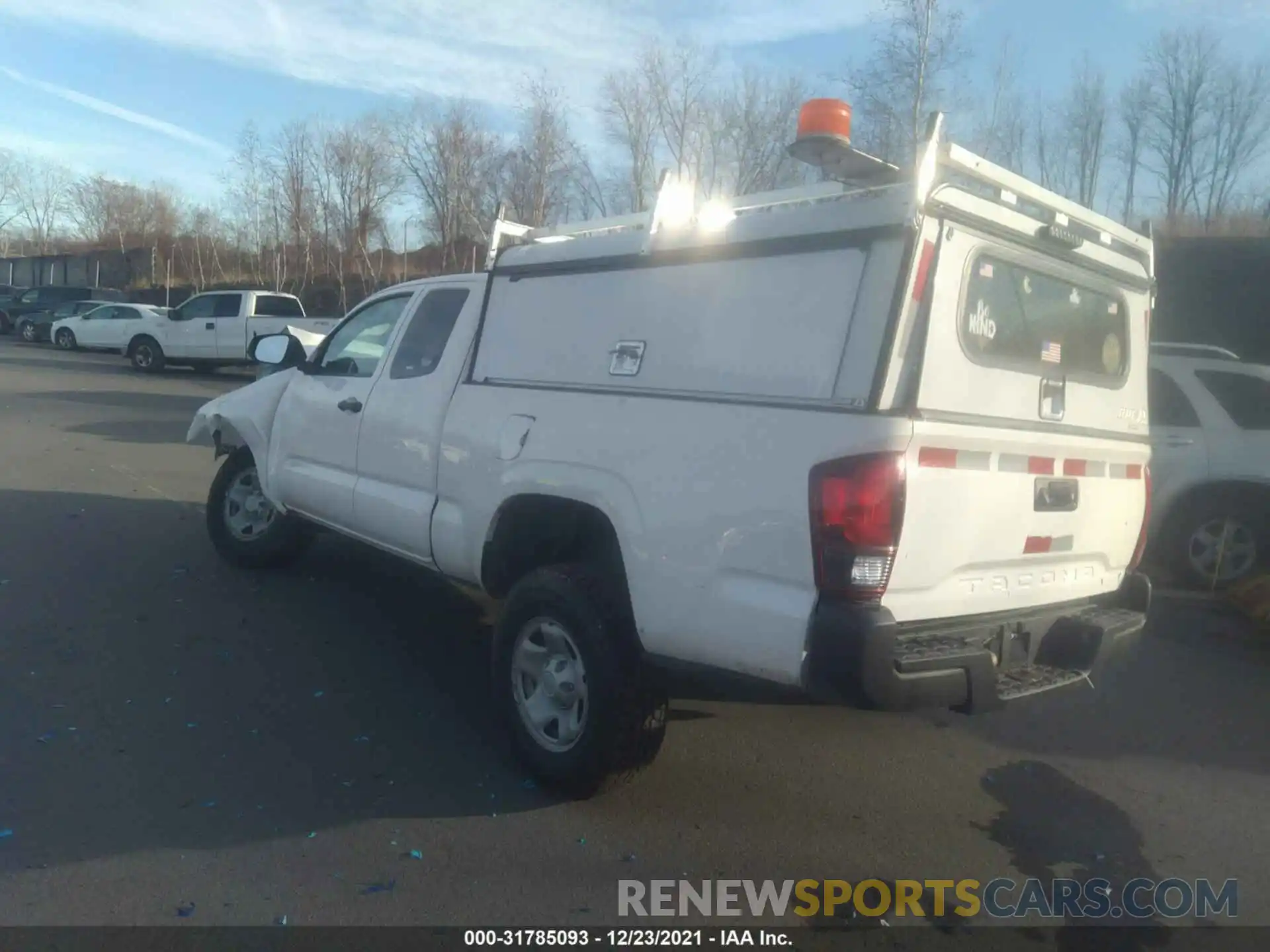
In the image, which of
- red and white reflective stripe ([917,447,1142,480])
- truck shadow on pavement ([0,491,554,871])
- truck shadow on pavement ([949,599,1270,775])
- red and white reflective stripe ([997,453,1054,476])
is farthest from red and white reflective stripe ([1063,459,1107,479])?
truck shadow on pavement ([0,491,554,871])

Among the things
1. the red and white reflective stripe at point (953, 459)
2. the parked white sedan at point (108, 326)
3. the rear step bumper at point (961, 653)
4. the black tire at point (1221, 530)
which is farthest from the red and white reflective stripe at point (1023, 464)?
the parked white sedan at point (108, 326)

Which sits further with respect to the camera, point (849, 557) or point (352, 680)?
point (352, 680)

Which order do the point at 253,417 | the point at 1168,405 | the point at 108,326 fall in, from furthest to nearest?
the point at 108,326, the point at 1168,405, the point at 253,417

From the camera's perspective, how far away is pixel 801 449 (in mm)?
3365

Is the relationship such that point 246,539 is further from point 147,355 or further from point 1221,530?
point 147,355

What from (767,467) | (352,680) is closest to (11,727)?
(352,680)

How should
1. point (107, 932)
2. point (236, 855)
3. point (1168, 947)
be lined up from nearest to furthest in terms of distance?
point (107, 932), point (1168, 947), point (236, 855)

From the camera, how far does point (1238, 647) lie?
6.65m

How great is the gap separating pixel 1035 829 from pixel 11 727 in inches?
169

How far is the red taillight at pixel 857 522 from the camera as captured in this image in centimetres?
323

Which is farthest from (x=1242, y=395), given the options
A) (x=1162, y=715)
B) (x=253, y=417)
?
(x=253, y=417)

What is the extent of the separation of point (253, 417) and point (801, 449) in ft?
15.0

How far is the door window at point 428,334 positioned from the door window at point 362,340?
21 centimetres

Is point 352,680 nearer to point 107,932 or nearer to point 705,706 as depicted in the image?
point 705,706
